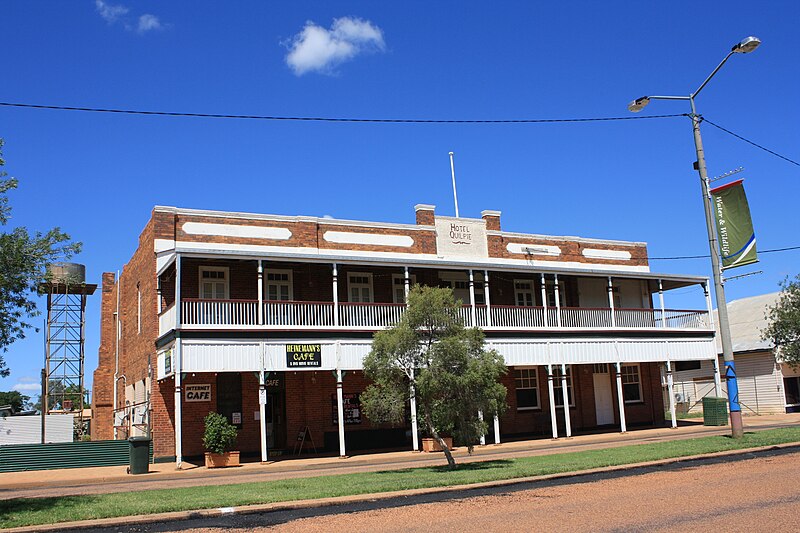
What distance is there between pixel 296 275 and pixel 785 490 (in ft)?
56.0

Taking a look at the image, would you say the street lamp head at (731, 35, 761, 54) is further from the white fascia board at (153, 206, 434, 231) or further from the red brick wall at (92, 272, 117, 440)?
the red brick wall at (92, 272, 117, 440)

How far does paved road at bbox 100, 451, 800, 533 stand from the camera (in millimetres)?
9164

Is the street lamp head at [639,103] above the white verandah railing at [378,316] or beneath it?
above

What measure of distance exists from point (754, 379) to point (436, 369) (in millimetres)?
28402

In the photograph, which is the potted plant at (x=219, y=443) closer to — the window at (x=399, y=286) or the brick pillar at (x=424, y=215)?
the window at (x=399, y=286)

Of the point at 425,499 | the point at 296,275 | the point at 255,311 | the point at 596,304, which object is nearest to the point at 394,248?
the point at 296,275

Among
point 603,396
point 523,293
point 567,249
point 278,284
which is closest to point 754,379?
point 603,396

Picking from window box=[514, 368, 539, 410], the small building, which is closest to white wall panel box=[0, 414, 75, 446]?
window box=[514, 368, 539, 410]

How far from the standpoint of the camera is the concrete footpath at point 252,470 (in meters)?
16.8

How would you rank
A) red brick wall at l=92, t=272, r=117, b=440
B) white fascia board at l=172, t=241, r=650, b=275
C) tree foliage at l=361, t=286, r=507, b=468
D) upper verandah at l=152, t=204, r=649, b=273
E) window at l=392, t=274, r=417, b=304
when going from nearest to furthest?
tree foliage at l=361, t=286, r=507, b=468 < white fascia board at l=172, t=241, r=650, b=275 < upper verandah at l=152, t=204, r=649, b=273 < window at l=392, t=274, r=417, b=304 < red brick wall at l=92, t=272, r=117, b=440

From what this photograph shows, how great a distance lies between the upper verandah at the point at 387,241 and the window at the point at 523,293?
2.86 ft

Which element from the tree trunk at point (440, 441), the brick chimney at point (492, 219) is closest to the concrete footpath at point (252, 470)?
the tree trunk at point (440, 441)

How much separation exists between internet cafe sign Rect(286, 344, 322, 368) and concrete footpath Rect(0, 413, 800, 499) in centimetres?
274

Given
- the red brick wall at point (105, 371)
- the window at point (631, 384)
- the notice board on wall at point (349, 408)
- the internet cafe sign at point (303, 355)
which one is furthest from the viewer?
the red brick wall at point (105, 371)
